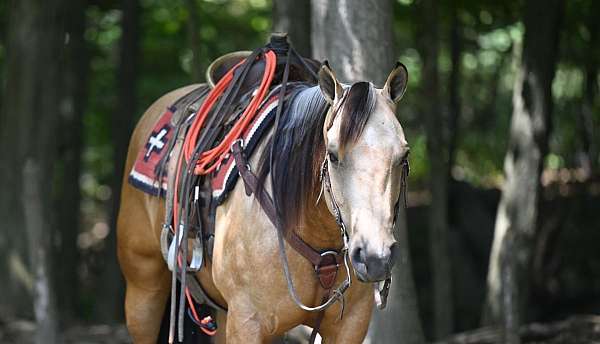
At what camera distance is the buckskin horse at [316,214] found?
3.54 m

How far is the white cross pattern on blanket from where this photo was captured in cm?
567

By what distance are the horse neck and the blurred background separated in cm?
197

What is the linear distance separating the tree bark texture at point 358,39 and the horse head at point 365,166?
221cm

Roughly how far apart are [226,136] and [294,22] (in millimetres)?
3035

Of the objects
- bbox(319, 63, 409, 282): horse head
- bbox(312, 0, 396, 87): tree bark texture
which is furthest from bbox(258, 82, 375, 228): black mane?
bbox(312, 0, 396, 87): tree bark texture

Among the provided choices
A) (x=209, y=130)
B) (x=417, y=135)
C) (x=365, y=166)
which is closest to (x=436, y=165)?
(x=209, y=130)

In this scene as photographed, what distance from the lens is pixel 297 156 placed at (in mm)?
4141

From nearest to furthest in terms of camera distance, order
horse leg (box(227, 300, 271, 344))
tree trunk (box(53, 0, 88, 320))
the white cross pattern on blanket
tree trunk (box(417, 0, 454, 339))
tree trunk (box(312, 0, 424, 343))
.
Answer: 1. horse leg (box(227, 300, 271, 344))
2. the white cross pattern on blanket
3. tree trunk (box(312, 0, 424, 343))
4. tree trunk (box(417, 0, 454, 339))
5. tree trunk (box(53, 0, 88, 320))

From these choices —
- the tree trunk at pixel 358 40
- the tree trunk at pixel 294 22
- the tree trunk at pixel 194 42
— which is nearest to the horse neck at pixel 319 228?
the tree trunk at pixel 358 40

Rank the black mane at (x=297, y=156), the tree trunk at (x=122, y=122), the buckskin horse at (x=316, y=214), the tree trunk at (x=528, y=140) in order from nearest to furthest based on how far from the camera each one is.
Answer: the buckskin horse at (x=316, y=214) → the black mane at (x=297, y=156) → the tree trunk at (x=528, y=140) → the tree trunk at (x=122, y=122)

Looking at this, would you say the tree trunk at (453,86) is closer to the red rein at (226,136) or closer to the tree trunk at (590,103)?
the tree trunk at (590,103)

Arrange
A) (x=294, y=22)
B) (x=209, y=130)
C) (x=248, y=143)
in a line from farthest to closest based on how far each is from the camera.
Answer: (x=294, y=22), (x=209, y=130), (x=248, y=143)

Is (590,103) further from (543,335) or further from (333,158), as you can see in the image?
(333,158)

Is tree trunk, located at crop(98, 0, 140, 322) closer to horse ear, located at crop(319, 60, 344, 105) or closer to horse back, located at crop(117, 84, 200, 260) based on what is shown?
horse back, located at crop(117, 84, 200, 260)
